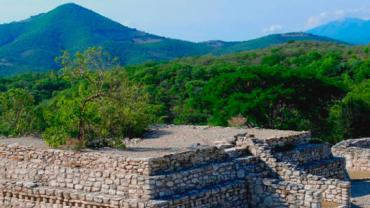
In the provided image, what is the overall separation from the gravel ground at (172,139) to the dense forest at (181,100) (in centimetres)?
45

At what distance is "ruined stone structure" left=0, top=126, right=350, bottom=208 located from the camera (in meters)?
11.5

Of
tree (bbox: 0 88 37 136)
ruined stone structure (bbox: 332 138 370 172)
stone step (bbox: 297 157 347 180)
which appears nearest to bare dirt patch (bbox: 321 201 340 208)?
stone step (bbox: 297 157 347 180)

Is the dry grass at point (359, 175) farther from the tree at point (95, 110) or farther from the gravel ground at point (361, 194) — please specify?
the tree at point (95, 110)

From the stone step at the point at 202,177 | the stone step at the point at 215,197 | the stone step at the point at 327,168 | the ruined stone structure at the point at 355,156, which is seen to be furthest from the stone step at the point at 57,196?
the ruined stone structure at the point at 355,156

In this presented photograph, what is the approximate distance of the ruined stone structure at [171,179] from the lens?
1151 cm

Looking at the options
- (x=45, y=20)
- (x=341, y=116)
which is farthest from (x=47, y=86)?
(x=45, y=20)

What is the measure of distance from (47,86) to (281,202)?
43.3 meters

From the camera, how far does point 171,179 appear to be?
A: 11.5 metres

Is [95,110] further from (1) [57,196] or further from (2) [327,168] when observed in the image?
(2) [327,168]

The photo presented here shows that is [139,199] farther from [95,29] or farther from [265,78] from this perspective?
[95,29]

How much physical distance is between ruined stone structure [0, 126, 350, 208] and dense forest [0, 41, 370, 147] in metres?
0.86

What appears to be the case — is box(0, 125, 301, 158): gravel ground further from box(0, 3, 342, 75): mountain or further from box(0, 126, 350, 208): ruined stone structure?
box(0, 3, 342, 75): mountain

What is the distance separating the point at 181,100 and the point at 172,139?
2915 centimetres

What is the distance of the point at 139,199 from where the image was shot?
36.9 ft
